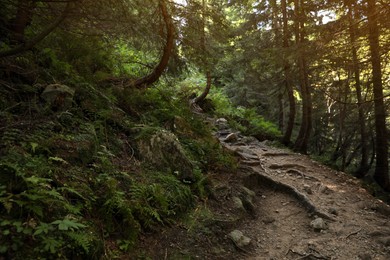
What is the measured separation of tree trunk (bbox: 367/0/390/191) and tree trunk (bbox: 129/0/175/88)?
5.24m

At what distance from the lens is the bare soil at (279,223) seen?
485 centimetres

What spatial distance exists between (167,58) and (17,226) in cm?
669

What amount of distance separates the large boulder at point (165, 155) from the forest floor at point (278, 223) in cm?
80

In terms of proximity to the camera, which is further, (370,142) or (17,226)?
(370,142)

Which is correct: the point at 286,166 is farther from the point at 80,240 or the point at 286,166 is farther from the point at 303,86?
the point at 80,240

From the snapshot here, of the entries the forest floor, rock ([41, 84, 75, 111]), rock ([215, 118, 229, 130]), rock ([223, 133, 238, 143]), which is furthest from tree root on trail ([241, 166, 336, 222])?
rock ([215, 118, 229, 130])

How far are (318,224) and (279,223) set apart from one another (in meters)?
0.86

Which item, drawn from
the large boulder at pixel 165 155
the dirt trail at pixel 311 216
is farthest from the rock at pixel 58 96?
the dirt trail at pixel 311 216

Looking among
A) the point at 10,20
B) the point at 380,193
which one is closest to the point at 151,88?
the point at 10,20

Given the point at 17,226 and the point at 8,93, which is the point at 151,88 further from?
the point at 17,226

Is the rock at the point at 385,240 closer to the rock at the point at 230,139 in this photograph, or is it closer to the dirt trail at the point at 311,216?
the dirt trail at the point at 311,216

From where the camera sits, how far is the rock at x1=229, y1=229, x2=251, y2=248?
5.35 meters

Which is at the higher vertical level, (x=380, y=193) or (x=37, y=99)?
(x=37, y=99)

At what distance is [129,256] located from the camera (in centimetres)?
379
